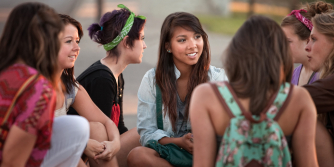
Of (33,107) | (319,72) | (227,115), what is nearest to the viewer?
(33,107)

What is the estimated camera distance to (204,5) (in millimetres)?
14086

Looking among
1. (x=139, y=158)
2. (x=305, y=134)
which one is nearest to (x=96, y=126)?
(x=139, y=158)

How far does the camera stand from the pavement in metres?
6.23

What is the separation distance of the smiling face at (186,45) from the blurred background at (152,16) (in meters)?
1.94

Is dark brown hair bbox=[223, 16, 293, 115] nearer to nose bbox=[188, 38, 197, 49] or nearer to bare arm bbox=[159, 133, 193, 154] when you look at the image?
bare arm bbox=[159, 133, 193, 154]

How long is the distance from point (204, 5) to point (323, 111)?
11.9 meters

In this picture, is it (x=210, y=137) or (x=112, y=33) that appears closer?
(x=210, y=137)

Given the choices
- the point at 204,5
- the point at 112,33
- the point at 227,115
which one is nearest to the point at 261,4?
the point at 204,5

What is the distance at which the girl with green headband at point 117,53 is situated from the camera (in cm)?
319

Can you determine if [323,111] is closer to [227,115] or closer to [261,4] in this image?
[227,115]

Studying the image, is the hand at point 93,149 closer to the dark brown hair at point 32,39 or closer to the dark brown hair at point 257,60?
the dark brown hair at point 32,39

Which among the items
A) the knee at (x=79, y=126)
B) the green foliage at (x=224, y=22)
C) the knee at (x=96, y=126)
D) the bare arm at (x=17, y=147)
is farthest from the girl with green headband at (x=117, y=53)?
the green foliage at (x=224, y=22)

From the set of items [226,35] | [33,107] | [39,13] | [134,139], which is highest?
[39,13]

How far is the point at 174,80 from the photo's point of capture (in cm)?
306
